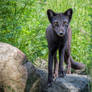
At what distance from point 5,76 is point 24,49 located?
1789 millimetres

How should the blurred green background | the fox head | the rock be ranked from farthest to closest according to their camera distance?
1. the blurred green background
2. the fox head
3. the rock

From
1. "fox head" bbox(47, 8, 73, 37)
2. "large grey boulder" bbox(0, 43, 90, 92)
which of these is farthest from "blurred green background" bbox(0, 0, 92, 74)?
"large grey boulder" bbox(0, 43, 90, 92)

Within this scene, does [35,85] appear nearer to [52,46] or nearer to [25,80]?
[25,80]

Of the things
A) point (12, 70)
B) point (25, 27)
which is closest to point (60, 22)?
point (12, 70)

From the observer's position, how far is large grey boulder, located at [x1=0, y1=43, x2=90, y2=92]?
11.8 ft

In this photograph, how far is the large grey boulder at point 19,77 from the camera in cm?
361

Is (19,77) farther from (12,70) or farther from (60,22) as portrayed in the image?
(60,22)

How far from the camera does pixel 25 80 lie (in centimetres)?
378

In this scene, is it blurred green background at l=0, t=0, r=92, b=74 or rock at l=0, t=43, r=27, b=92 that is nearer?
rock at l=0, t=43, r=27, b=92

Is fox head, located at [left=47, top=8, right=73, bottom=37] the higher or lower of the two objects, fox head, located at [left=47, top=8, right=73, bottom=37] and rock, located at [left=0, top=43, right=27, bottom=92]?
the higher

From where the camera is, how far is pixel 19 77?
3697 millimetres

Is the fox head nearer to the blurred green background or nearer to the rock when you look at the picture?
the blurred green background

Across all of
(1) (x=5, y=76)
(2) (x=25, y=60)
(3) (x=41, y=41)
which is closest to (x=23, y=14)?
(3) (x=41, y=41)

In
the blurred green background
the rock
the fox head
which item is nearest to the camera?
the rock
